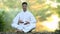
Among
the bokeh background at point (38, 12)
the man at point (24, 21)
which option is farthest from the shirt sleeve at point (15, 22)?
the bokeh background at point (38, 12)

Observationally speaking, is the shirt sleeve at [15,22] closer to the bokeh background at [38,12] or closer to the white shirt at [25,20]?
the white shirt at [25,20]

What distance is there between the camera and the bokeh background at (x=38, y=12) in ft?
17.7

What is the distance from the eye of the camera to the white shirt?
5137mm

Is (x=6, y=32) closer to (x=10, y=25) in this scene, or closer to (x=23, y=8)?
(x=10, y=25)

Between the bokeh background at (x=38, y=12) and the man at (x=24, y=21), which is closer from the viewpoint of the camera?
the man at (x=24, y=21)

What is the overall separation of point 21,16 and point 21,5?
31 centimetres

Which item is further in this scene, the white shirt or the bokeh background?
the bokeh background

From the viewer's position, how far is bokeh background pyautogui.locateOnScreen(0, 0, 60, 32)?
5395mm

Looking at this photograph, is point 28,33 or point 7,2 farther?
point 7,2

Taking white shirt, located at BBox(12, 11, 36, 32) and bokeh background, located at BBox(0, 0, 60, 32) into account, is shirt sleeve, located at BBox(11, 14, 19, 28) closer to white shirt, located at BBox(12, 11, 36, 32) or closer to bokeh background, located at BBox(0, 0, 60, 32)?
white shirt, located at BBox(12, 11, 36, 32)

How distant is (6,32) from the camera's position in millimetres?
5273

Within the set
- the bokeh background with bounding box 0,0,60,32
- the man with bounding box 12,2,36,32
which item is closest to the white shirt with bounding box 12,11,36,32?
the man with bounding box 12,2,36,32

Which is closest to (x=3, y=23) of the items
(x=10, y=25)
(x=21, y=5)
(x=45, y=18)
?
(x=10, y=25)

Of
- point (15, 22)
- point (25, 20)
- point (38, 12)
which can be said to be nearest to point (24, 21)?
point (25, 20)
